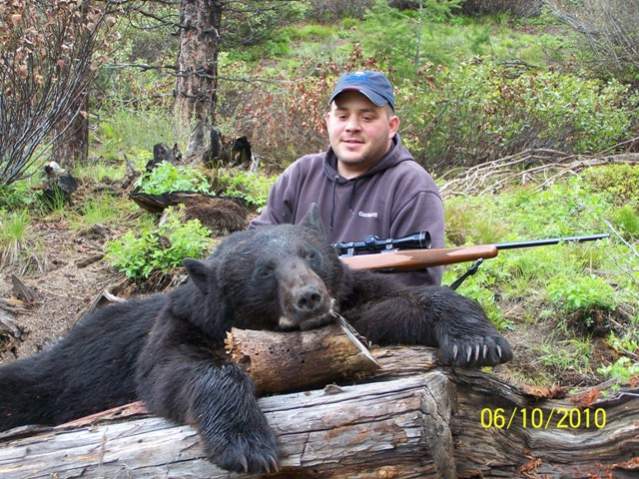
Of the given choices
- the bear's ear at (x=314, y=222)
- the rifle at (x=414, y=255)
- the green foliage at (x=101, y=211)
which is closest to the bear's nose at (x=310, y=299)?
the bear's ear at (x=314, y=222)

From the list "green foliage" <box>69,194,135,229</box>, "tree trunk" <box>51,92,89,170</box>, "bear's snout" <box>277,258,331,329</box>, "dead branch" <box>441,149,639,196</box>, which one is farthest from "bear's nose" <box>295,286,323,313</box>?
"tree trunk" <box>51,92,89,170</box>

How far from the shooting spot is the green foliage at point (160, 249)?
19.5 feet

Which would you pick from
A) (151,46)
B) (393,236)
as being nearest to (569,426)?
(393,236)

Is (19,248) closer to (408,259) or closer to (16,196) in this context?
(16,196)

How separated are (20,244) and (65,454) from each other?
4.24m

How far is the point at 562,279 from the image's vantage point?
5297 mm

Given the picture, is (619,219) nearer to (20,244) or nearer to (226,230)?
(226,230)

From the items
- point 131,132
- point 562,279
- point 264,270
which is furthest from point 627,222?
point 131,132

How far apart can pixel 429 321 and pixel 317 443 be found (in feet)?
2.73

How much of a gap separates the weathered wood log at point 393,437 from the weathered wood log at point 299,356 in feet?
0.34

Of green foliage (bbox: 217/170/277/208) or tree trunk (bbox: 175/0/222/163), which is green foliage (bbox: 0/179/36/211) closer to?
green foliage (bbox: 217/170/277/208)

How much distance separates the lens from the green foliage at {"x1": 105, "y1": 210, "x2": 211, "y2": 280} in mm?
5953

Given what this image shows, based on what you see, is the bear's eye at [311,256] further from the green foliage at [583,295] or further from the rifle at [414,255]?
the green foliage at [583,295]

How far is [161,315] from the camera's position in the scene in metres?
3.62
